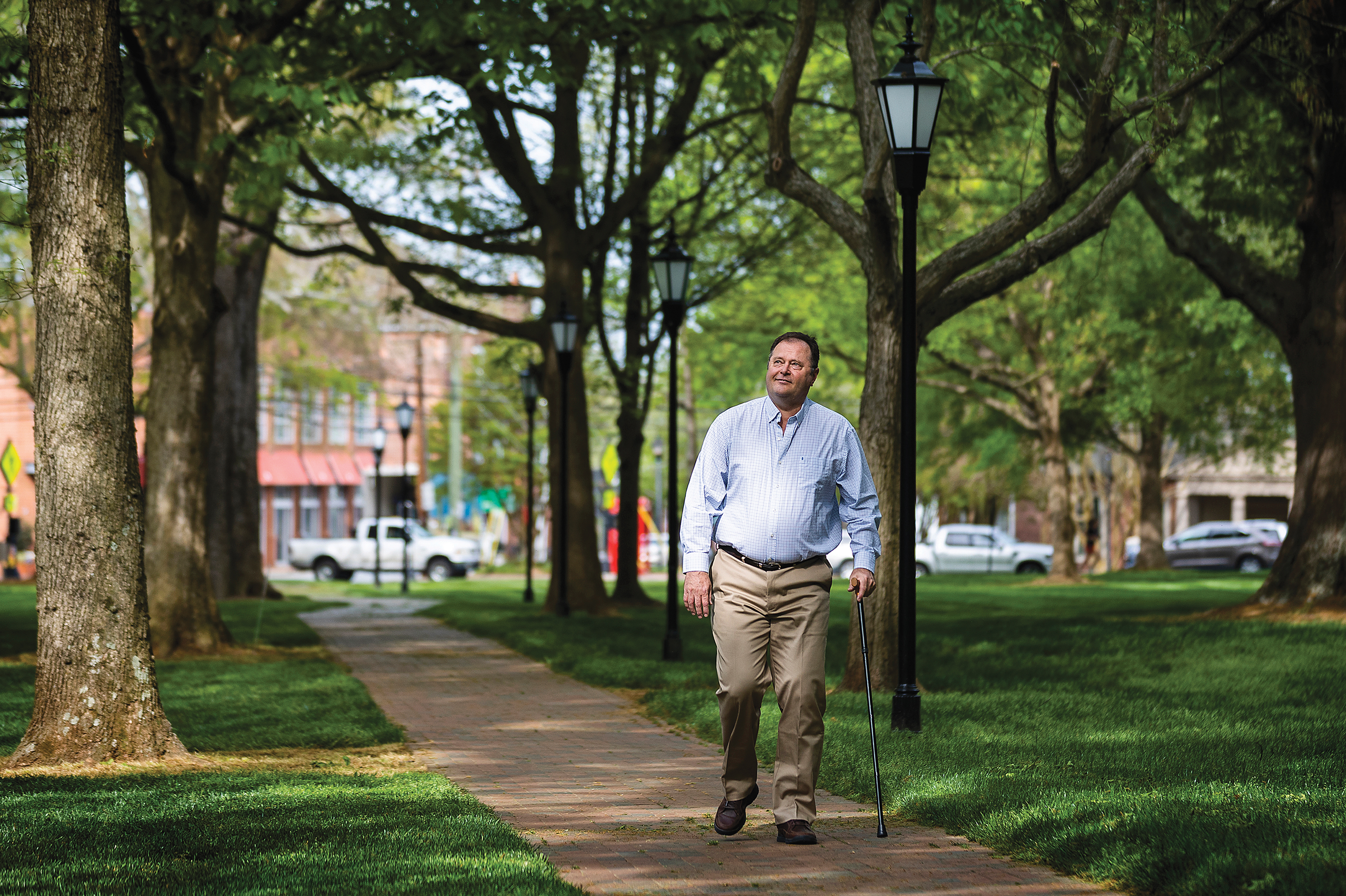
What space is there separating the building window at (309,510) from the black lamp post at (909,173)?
2076 inches

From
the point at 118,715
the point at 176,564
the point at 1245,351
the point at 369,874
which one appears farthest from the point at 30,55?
the point at 1245,351

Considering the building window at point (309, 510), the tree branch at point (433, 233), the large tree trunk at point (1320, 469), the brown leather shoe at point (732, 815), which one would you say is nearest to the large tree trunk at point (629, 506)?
the tree branch at point (433, 233)

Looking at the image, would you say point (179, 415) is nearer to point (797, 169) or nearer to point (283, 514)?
point (797, 169)

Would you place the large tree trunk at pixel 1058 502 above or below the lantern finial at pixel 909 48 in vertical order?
below

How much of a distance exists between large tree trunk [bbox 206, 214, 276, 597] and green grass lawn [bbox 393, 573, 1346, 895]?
24.2 feet

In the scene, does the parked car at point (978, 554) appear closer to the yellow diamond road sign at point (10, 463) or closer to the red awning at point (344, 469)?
the yellow diamond road sign at point (10, 463)

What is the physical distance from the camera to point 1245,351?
83.5 feet

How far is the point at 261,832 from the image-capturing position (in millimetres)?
5715

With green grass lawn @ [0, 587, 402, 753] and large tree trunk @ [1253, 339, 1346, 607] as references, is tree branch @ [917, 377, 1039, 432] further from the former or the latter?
green grass lawn @ [0, 587, 402, 753]

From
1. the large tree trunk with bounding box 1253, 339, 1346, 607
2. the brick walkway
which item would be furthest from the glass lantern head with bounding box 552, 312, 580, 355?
the large tree trunk with bounding box 1253, 339, 1346, 607

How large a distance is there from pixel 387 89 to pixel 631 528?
27.9 feet

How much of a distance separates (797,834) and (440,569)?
37081 millimetres

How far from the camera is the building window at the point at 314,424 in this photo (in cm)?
5878

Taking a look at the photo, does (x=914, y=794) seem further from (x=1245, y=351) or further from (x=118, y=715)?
(x=1245, y=351)
